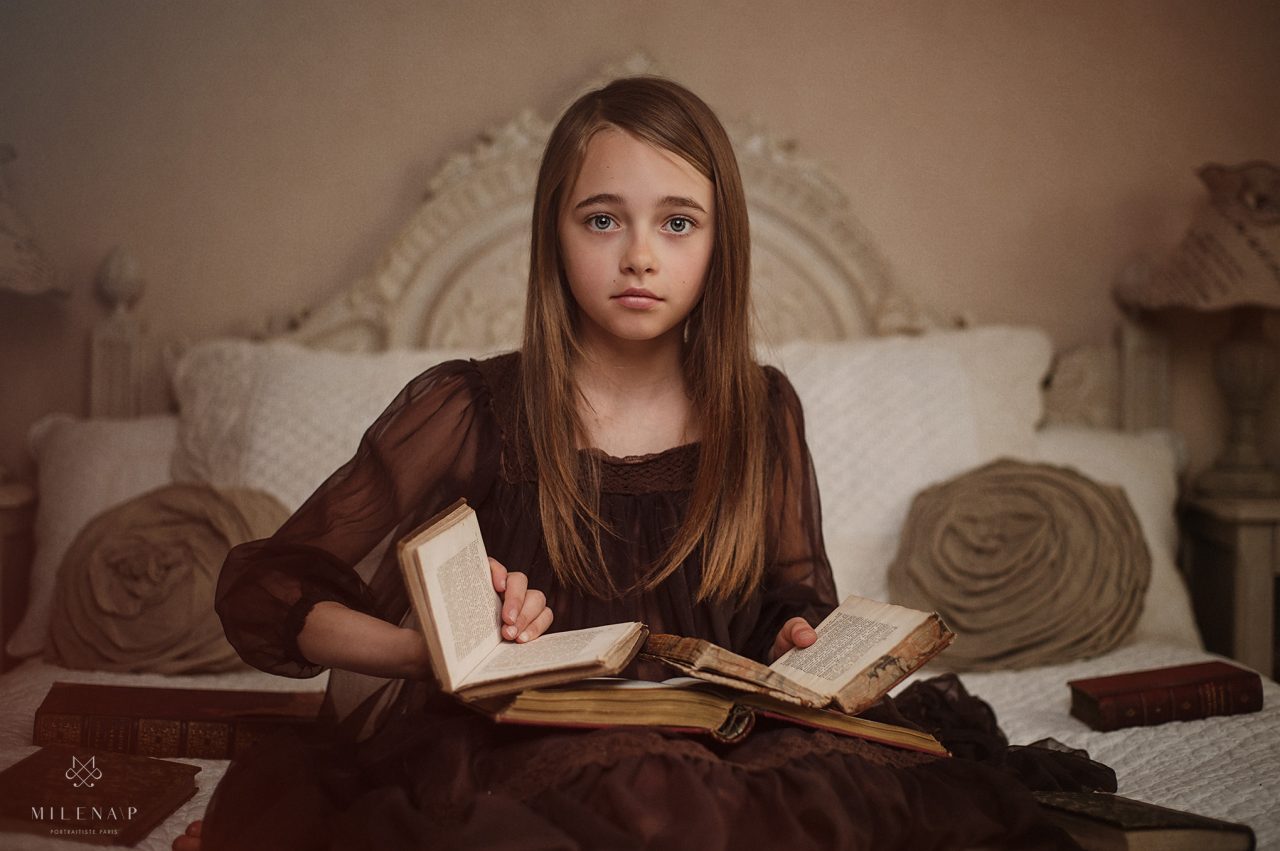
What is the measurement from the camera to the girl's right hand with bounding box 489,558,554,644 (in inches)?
39.8

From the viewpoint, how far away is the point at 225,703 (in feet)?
4.37

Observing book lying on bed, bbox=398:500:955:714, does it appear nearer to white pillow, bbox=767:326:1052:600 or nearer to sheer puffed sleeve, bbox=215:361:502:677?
sheer puffed sleeve, bbox=215:361:502:677

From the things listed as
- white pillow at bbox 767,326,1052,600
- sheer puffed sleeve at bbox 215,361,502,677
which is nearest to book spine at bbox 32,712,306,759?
sheer puffed sleeve at bbox 215,361,502,677

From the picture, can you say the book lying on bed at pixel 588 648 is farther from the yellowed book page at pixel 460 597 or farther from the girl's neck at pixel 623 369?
the girl's neck at pixel 623 369

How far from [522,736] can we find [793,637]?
12.0 inches

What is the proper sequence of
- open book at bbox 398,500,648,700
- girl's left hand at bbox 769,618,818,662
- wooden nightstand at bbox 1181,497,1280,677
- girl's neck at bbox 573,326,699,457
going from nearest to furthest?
1. open book at bbox 398,500,648,700
2. girl's left hand at bbox 769,618,818,662
3. girl's neck at bbox 573,326,699,457
4. wooden nightstand at bbox 1181,497,1280,677

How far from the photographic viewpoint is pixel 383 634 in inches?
40.3

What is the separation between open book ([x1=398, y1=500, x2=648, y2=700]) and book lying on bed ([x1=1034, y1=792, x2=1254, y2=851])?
1.34 ft

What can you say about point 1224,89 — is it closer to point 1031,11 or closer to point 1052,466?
point 1031,11

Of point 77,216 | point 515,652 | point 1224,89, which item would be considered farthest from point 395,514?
point 1224,89

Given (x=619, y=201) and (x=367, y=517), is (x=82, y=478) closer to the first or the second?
(x=367, y=517)

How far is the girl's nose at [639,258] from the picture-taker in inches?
45.2

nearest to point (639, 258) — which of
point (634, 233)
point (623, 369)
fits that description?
point (634, 233)

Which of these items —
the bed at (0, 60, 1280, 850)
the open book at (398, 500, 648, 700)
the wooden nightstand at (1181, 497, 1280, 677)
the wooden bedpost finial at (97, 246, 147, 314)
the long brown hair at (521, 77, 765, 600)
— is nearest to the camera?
the open book at (398, 500, 648, 700)
